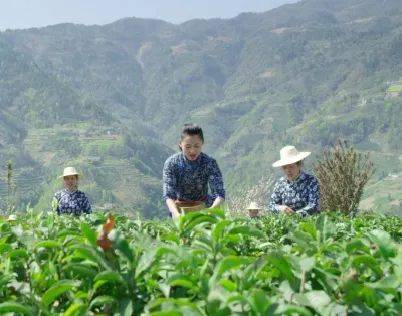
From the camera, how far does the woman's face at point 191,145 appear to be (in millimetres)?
6688

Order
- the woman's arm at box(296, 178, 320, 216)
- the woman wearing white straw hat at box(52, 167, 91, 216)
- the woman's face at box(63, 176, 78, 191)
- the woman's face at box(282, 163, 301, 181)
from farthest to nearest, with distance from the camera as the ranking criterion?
1. the woman's face at box(63, 176, 78, 191)
2. the woman wearing white straw hat at box(52, 167, 91, 216)
3. the woman's face at box(282, 163, 301, 181)
4. the woman's arm at box(296, 178, 320, 216)

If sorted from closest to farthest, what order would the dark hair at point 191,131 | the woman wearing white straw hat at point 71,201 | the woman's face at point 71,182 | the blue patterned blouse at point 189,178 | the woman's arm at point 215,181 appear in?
the dark hair at point 191,131, the blue patterned blouse at point 189,178, the woman's arm at point 215,181, the woman wearing white straw hat at point 71,201, the woman's face at point 71,182

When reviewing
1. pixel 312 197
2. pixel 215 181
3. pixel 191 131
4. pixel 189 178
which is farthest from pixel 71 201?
pixel 312 197

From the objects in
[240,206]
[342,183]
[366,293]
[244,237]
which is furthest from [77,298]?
[240,206]

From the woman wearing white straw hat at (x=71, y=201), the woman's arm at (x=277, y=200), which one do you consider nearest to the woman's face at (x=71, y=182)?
the woman wearing white straw hat at (x=71, y=201)

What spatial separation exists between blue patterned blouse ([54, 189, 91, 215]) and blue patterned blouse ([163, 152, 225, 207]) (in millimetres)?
2556

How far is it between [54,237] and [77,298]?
0.77m

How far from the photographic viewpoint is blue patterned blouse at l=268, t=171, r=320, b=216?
732cm

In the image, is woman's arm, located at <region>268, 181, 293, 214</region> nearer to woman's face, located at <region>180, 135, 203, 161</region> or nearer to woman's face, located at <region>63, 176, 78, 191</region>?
woman's face, located at <region>180, 135, 203, 161</region>

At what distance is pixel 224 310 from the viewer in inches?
50.5

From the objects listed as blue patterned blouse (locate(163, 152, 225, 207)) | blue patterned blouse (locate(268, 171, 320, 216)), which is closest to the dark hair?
blue patterned blouse (locate(163, 152, 225, 207))

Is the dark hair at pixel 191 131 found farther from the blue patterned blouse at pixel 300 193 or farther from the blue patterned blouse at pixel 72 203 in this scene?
A: the blue patterned blouse at pixel 72 203

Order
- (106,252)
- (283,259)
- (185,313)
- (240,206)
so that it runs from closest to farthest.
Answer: (185,313) < (283,259) < (106,252) < (240,206)

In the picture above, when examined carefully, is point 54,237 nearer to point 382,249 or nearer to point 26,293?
point 26,293
